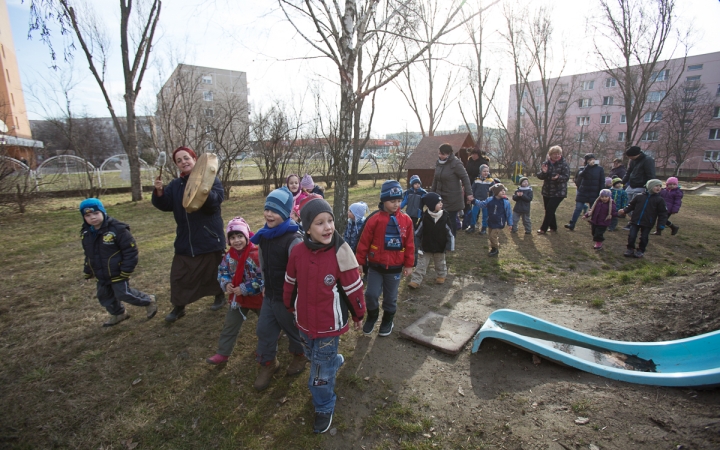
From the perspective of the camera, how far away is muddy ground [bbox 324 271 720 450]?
2.08m

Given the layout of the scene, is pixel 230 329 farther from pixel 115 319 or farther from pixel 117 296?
pixel 115 319

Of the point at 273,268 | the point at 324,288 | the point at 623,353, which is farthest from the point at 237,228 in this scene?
the point at 623,353

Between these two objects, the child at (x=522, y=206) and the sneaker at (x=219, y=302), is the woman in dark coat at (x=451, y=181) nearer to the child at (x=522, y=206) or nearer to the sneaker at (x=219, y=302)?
the child at (x=522, y=206)

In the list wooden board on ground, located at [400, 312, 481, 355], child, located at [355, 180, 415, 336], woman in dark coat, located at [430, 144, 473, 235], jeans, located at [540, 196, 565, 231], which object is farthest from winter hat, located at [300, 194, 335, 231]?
jeans, located at [540, 196, 565, 231]

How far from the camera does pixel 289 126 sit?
15.7 metres

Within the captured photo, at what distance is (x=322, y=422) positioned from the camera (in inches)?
94.0

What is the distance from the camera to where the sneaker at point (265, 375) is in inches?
111

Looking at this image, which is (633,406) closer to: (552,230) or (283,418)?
(283,418)

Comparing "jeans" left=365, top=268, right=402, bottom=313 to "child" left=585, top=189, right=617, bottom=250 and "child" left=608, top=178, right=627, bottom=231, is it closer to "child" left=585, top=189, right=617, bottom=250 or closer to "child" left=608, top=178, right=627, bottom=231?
"child" left=585, top=189, right=617, bottom=250

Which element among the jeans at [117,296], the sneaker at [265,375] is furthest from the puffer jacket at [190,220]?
the sneaker at [265,375]

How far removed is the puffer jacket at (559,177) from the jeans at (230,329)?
685 cm

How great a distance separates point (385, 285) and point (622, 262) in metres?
5.10

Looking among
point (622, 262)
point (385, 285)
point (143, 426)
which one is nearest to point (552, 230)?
point (622, 262)

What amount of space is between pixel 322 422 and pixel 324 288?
0.96 meters
